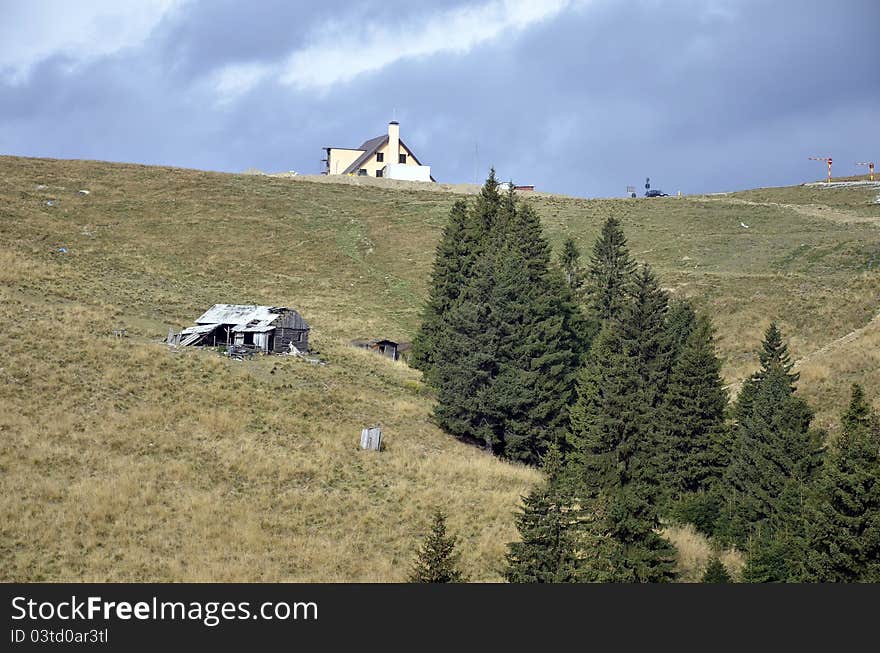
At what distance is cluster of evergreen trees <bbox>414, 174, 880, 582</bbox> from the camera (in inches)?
1007

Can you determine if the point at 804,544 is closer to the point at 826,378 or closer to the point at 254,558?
the point at 254,558

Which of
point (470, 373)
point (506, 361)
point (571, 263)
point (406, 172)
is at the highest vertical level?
point (406, 172)

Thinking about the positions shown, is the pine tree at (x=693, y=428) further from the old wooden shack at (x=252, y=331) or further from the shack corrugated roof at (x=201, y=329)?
the shack corrugated roof at (x=201, y=329)

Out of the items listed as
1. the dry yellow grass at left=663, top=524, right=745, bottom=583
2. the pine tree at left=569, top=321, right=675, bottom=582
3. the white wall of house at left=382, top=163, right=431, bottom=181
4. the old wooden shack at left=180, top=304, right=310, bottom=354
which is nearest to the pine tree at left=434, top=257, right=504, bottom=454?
the pine tree at left=569, top=321, right=675, bottom=582

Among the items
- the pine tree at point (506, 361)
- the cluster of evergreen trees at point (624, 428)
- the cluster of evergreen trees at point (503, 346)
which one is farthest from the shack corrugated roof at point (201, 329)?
the pine tree at point (506, 361)

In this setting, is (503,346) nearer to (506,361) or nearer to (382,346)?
(506,361)

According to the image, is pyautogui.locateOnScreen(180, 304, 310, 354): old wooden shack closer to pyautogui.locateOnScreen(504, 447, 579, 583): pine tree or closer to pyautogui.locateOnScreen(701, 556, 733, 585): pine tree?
pyautogui.locateOnScreen(504, 447, 579, 583): pine tree

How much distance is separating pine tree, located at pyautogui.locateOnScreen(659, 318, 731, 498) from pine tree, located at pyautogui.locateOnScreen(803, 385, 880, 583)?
41.6ft

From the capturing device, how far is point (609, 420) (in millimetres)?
36062

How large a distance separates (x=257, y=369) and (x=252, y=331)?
4.51 m

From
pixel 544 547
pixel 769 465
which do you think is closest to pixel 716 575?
pixel 544 547

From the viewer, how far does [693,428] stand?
4072 centimetres

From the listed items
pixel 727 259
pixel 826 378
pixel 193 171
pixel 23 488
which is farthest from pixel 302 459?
pixel 193 171

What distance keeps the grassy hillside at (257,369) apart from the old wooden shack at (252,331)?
192cm
